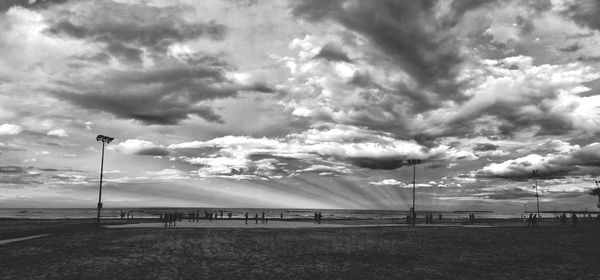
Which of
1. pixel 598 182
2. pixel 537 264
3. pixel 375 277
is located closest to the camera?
pixel 375 277

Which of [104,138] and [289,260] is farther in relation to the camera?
[104,138]

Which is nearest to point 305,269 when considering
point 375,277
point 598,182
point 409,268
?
point 375,277

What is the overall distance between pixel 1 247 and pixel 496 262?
2711cm

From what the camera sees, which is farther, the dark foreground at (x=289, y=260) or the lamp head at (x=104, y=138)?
the lamp head at (x=104, y=138)

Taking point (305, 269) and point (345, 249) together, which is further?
point (345, 249)

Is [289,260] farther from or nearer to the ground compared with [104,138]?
nearer to the ground

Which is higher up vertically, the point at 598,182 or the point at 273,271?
the point at 598,182

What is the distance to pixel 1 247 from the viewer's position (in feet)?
78.1

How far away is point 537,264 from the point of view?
63.4 ft

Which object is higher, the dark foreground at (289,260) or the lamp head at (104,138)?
the lamp head at (104,138)

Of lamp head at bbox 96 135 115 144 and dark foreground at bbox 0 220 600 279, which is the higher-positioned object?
lamp head at bbox 96 135 115 144

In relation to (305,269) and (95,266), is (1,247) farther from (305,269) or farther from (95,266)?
(305,269)

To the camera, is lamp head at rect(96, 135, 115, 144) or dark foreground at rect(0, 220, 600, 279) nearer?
dark foreground at rect(0, 220, 600, 279)

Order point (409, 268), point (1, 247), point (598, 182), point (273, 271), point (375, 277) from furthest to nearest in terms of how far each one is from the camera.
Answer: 1. point (598, 182)
2. point (1, 247)
3. point (409, 268)
4. point (273, 271)
5. point (375, 277)
